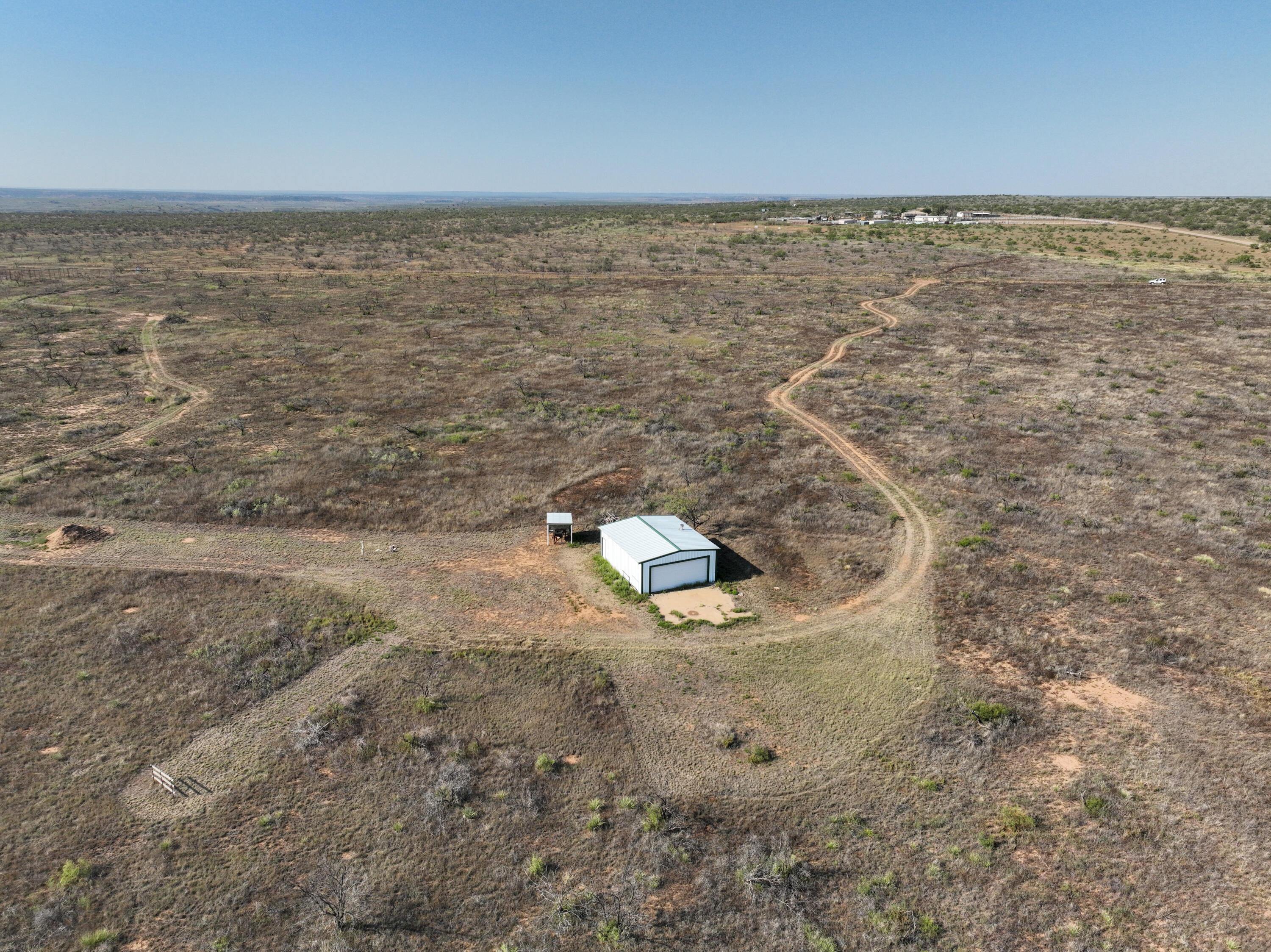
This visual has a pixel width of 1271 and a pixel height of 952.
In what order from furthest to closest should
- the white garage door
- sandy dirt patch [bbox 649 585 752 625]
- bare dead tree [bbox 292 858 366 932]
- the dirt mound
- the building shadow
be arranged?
the dirt mound, the building shadow, the white garage door, sandy dirt patch [bbox 649 585 752 625], bare dead tree [bbox 292 858 366 932]

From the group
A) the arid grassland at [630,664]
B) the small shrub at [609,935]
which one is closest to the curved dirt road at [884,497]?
the arid grassland at [630,664]

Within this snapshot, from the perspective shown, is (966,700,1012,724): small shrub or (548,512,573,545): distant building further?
(548,512,573,545): distant building

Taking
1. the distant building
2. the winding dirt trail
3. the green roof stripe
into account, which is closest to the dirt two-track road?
the distant building

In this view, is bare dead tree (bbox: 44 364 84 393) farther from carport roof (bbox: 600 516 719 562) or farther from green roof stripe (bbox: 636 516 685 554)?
green roof stripe (bbox: 636 516 685 554)

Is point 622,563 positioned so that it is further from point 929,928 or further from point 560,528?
point 929,928

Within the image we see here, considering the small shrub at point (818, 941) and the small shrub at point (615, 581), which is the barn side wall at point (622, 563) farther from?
the small shrub at point (818, 941)

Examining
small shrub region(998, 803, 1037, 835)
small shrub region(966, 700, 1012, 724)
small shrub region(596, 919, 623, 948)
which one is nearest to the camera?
small shrub region(596, 919, 623, 948)

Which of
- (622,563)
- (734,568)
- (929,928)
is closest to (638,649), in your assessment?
(622,563)
